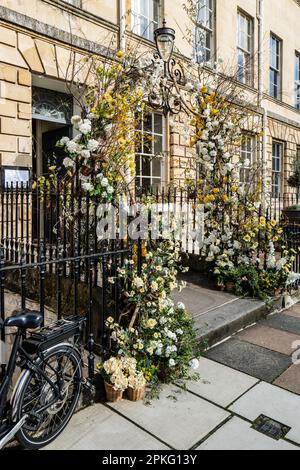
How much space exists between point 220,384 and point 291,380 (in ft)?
2.11

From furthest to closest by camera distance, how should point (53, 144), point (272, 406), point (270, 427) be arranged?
point (53, 144)
point (272, 406)
point (270, 427)

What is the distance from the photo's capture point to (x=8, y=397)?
219 centimetres

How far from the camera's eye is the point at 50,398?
2.28 metres

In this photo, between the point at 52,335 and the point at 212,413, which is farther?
the point at 212,413

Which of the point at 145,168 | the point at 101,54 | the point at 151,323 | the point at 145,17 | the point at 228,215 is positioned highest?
the point at 145,17

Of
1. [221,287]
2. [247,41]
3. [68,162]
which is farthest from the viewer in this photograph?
[247,41]

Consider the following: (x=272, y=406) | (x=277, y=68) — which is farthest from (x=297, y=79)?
(x=272, y=406)

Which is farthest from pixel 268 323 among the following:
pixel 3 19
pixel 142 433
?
pixel 3 19

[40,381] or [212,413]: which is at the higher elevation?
[40,381]

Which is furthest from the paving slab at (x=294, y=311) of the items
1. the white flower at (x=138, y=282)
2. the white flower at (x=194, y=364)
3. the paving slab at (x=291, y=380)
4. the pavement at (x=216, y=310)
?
the white flower at (x=138, y=282)

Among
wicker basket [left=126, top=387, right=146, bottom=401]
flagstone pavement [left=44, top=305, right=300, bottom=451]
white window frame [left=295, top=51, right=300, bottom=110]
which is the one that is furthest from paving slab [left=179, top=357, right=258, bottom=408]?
white window frame [left=295, top=51, right=300, bottom=110]

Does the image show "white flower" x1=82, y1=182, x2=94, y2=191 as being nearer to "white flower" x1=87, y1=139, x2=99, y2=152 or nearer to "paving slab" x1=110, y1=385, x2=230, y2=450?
"white flower" x1=87, y1=139, x2=99, y2=152

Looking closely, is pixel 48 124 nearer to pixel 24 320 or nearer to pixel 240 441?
pixel 24 320

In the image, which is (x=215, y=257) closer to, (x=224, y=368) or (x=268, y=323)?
(x=268, y=323)
